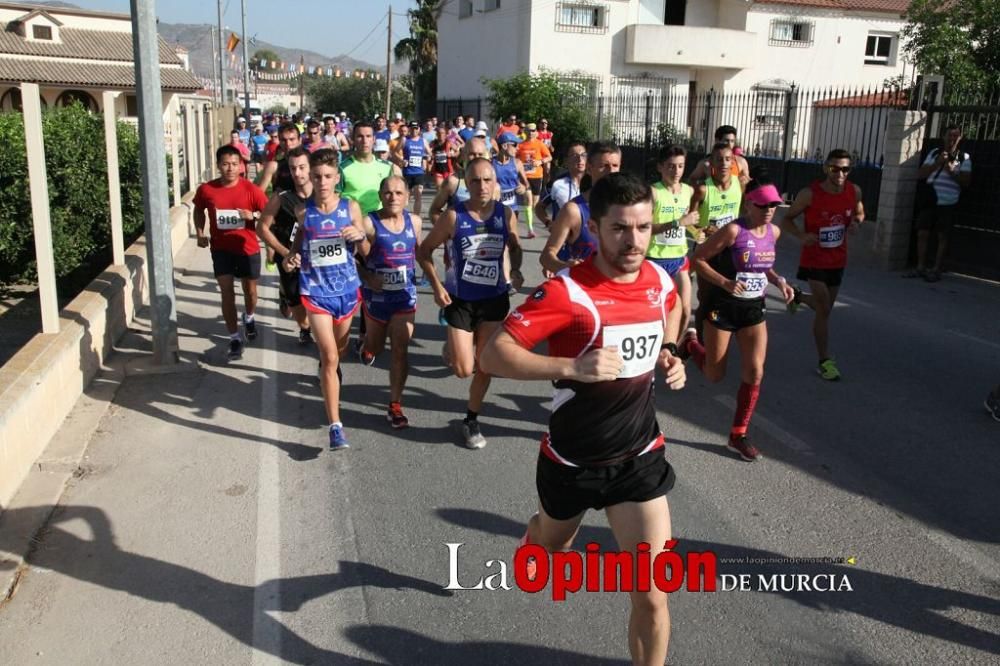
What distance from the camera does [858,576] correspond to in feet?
14.3

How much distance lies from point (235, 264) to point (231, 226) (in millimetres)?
369

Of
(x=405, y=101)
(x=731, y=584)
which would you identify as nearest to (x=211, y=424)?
(x=731, y=584)

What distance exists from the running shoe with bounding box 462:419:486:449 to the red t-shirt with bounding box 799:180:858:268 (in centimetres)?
346

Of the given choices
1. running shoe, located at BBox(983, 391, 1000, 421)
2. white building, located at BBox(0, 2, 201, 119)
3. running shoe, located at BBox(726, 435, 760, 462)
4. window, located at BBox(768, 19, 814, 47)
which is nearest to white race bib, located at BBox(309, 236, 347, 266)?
running shoe, located at BBox(726, 435, 760, 462)

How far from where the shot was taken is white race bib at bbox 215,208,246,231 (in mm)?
8250

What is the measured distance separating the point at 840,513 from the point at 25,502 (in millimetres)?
4570

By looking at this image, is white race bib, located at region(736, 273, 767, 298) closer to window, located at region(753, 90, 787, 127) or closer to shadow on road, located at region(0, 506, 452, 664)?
shadow on road, located at region(0, 506, 452, 664)

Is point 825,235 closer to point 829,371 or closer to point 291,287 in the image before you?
point 829,371

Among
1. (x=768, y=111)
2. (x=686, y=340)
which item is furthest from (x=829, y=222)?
(x=768, y=111)

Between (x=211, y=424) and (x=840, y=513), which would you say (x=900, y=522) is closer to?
(x=840, y=513)

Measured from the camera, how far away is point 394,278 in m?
6.47

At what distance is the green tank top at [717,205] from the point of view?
750 cm

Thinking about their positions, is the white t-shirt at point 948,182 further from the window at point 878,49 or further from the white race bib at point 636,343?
the window at point 878,49

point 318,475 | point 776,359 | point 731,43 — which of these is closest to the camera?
point 318,475
